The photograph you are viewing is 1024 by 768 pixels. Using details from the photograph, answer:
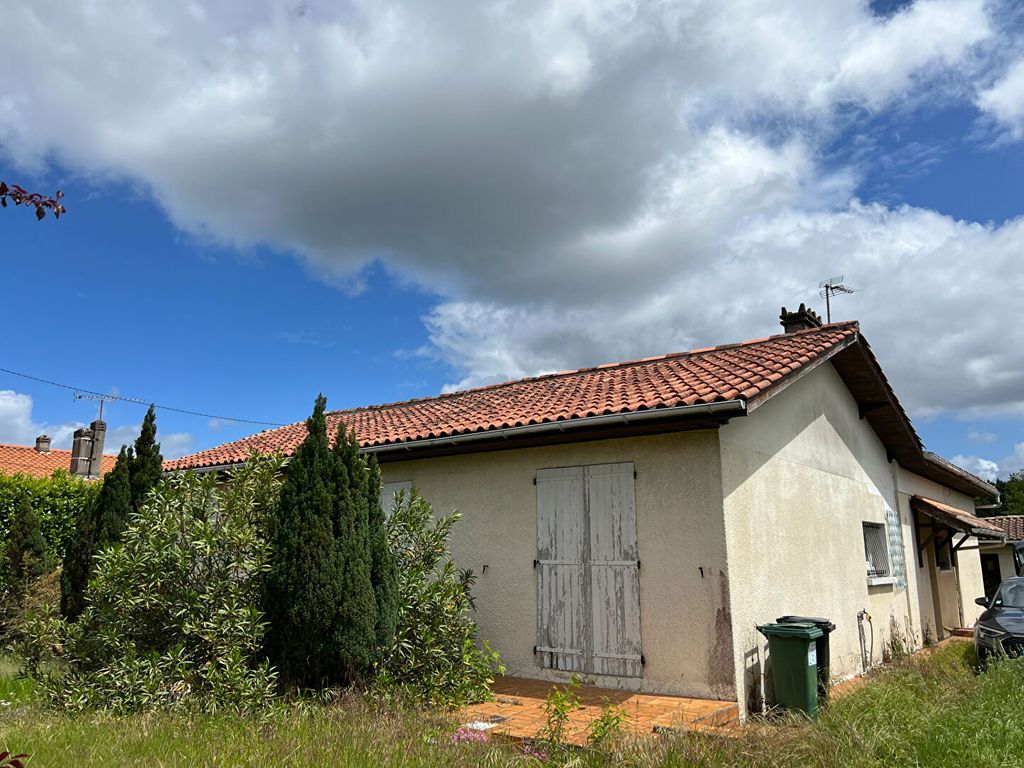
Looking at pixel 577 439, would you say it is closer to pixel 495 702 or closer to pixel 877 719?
pixel 495 702

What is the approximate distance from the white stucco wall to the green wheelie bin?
35 centimetres

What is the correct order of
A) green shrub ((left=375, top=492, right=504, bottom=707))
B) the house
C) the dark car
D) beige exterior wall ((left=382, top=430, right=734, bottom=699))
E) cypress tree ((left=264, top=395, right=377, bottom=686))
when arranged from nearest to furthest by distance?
cypress tree ((left=264, top=395, right=377, bottom=686))
green shrub ((left=375, top=492, right=504, bottom=707))
beige exterior wall ((left=382, top=430, right=734, bottom=699))
the house
the dark car

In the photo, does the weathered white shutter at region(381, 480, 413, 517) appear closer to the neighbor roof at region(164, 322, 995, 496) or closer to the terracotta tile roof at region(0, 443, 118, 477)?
the neighbor roof at region(164, 322, 995, 496)

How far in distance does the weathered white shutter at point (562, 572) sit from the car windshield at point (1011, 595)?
7.64m

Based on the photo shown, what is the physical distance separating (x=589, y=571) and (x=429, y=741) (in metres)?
3.32

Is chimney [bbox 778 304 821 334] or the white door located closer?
the white door

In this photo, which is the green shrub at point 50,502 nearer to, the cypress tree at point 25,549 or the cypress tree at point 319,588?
the cypress tree at point 25,549

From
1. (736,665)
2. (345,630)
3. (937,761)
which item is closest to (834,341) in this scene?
(736,665)

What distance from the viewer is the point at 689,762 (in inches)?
189

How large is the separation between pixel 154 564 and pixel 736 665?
5.73m

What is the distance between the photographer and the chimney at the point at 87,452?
24.4 m

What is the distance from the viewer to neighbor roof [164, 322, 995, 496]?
25.9 feet

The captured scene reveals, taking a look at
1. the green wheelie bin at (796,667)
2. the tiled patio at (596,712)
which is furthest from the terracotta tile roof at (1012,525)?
the tiled patio at (596,712)

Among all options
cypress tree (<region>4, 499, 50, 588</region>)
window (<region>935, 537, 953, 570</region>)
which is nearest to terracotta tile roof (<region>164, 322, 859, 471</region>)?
cypress tree (<region>4, 499, 50, 588</region>)
